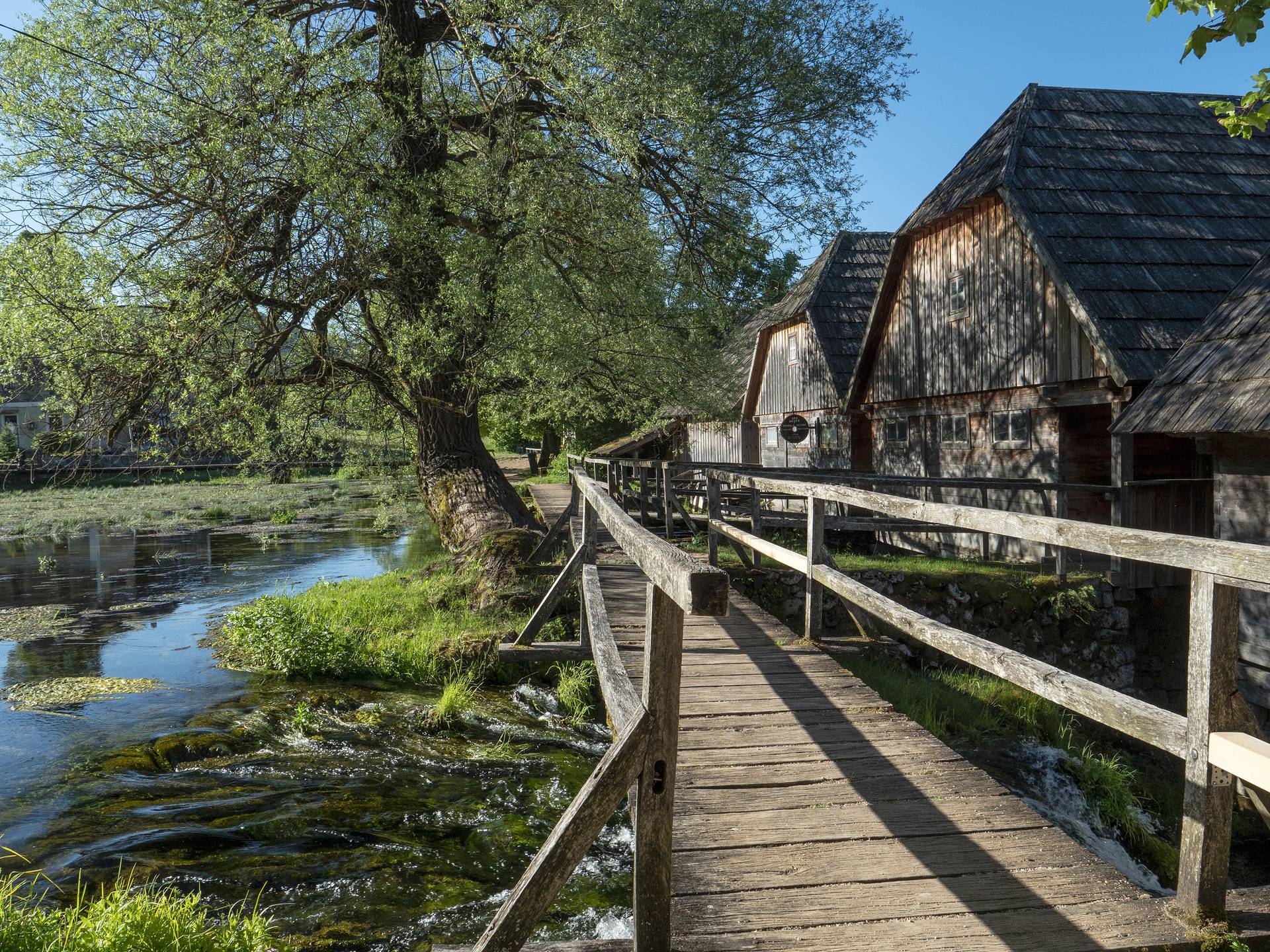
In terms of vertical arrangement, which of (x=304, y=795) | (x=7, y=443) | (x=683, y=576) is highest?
(x=7, y=443)

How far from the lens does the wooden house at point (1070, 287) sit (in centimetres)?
1167

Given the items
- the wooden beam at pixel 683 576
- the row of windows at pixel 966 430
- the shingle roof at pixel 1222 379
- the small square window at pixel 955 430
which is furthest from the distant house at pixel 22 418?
the wooden beam at pixel 683 576

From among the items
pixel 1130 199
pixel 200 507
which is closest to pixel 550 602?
pixel 1130 199

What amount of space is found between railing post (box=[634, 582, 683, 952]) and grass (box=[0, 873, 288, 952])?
2126 millimetres

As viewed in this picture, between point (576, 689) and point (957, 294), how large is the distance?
9703 millimetres

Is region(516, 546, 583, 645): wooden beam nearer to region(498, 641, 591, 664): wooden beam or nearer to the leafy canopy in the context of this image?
region(498, 641, 591, 664): wooden beam

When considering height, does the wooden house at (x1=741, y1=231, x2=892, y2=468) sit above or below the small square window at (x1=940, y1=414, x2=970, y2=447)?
above

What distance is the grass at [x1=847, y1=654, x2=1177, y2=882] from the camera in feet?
23.3

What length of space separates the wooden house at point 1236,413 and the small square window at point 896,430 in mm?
6607

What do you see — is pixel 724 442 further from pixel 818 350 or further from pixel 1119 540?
pixel 1119 540

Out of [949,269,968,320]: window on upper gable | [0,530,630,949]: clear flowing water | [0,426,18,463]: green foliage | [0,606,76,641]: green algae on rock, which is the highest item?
[949,269,968,320]: window on upper gable

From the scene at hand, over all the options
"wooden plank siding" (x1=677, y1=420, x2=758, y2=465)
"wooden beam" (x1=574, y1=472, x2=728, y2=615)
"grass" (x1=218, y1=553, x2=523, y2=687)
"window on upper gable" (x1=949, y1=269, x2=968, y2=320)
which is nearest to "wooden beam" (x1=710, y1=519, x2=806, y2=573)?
"grass" (x1=218, y1=553, x2=523, y2=687)

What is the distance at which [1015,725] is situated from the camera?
28.5 ft

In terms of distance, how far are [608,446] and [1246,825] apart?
26355 millimetres
